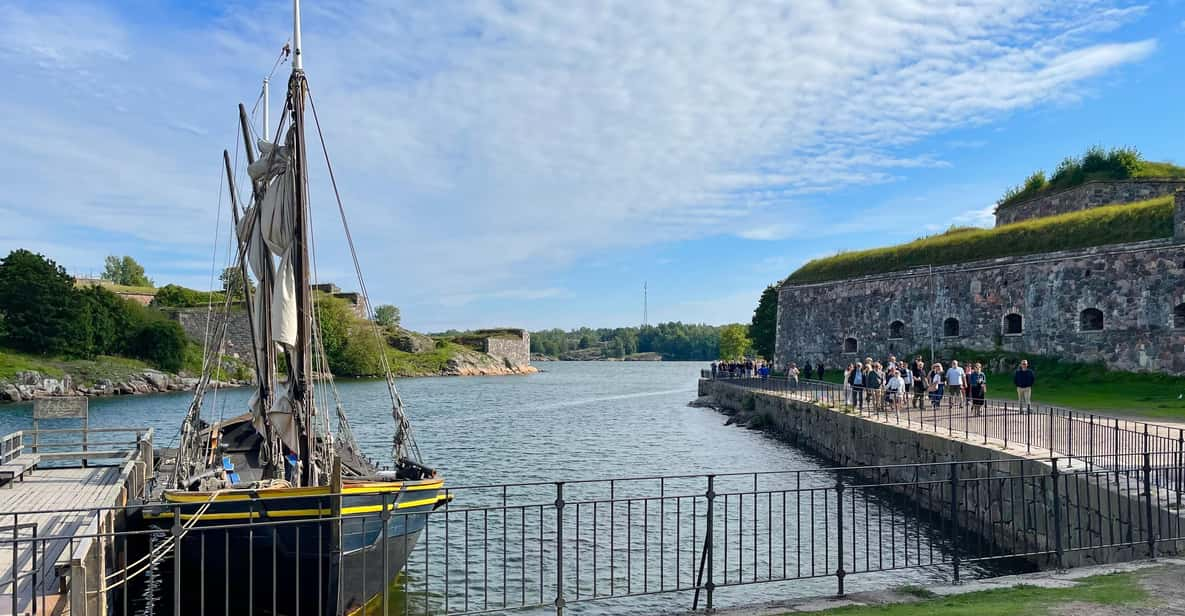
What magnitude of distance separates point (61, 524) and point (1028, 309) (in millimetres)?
31295

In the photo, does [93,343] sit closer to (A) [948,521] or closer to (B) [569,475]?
(B) [569,475]

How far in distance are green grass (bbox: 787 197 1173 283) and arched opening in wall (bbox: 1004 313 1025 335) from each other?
97.7 inches

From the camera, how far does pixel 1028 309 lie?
102 feet

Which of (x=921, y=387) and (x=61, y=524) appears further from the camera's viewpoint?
(x=921, y=387)

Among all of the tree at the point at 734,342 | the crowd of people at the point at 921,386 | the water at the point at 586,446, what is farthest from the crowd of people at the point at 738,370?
the tree at the point at 734,342

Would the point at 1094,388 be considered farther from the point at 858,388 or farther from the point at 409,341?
the point at 409,341

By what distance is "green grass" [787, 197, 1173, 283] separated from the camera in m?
27.9

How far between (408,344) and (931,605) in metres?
97.8

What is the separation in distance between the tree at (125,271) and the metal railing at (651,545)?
13078 centimetres

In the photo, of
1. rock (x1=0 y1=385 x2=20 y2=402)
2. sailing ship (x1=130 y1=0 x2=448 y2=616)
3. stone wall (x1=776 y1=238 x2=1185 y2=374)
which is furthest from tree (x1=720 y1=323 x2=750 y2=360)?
sailing ship (x1=130 y1=0 x2=448 y2=616)

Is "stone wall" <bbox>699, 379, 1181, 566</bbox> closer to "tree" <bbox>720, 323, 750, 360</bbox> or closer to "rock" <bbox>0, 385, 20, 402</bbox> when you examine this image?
"rock" <bbox>0, 385, 20, 402</bbox>

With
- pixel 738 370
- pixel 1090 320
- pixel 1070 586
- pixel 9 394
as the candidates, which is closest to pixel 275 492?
pixel 1070 586

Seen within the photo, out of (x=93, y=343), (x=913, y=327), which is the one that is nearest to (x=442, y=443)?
(x=913, y=327)

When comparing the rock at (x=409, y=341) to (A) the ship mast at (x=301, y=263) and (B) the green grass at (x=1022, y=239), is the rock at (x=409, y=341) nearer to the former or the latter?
(B) the green grass at (x=1022, y=239)
